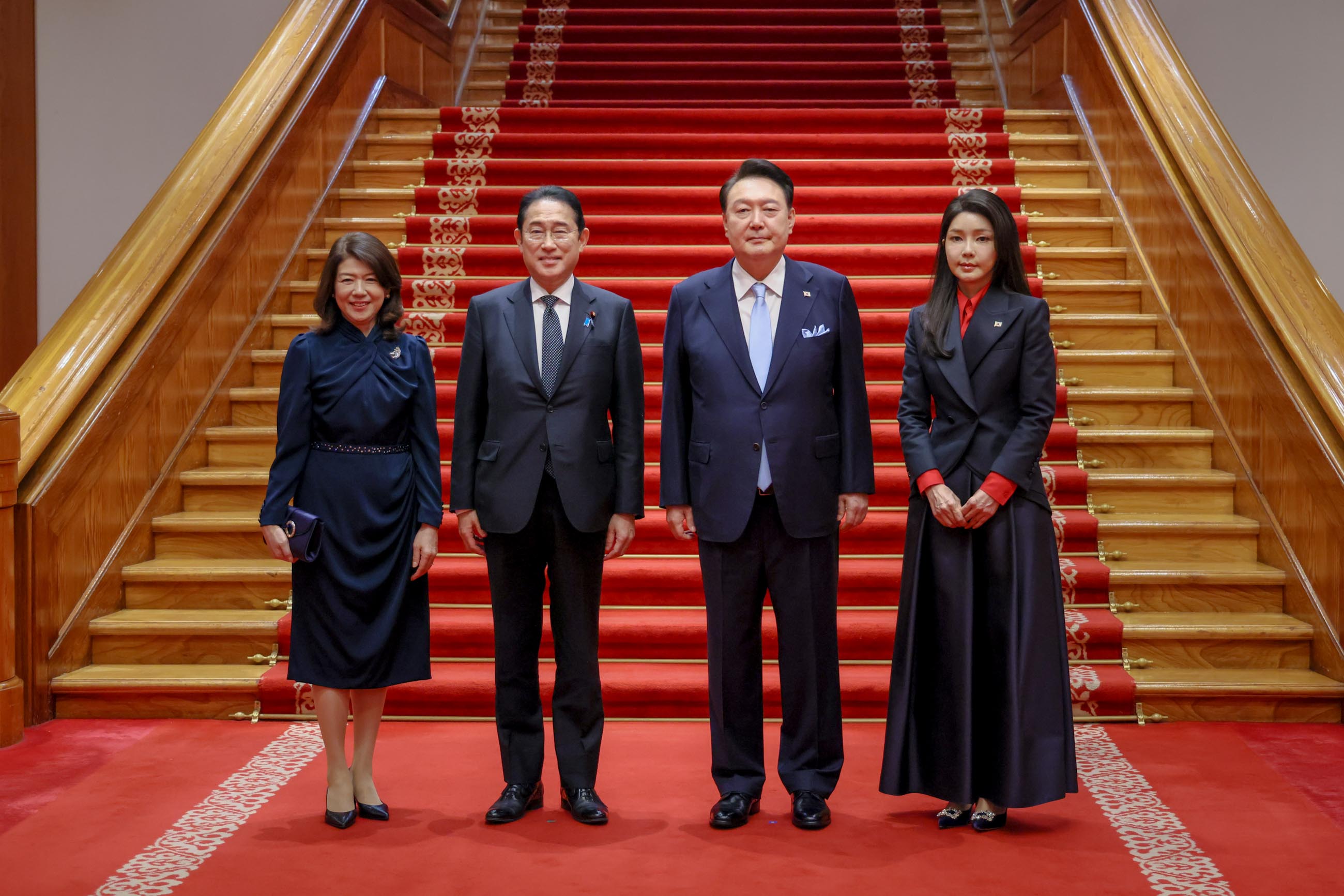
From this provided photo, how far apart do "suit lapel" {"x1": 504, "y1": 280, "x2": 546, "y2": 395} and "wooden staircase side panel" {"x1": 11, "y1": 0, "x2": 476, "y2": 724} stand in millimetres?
1690

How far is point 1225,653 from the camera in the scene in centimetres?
378

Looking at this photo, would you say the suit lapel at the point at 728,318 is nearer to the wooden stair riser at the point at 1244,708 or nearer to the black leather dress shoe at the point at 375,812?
the black leather dress shoe at the point at 375,812

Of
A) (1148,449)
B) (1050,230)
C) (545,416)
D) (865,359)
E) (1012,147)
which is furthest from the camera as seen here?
(1012,147)

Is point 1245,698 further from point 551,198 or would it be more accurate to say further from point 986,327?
point 551,198

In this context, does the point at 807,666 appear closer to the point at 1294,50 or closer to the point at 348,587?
the point at 348,587

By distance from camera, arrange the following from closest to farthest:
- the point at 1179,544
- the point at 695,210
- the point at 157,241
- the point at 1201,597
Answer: the point at 1201,597 < the point at 1179,544 < the point at 157,241 < the point at 695,210

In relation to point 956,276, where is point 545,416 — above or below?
below

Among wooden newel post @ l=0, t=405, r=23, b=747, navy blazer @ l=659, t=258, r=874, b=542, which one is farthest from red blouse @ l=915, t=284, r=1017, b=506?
wooden newel post @ l=0, t=405, r=23, b=747

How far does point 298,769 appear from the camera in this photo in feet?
10.5

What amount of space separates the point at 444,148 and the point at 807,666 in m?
4.07

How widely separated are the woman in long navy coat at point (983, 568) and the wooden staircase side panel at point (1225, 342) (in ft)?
4.72

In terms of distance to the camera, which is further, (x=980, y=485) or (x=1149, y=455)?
(x=1149, y=455)

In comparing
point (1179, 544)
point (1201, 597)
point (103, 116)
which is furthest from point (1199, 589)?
point (103, 116)

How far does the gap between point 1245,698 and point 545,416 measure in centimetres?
229
